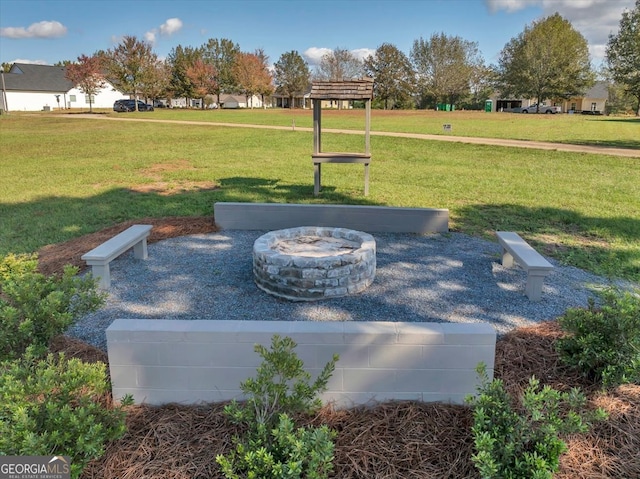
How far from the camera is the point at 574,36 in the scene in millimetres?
56438

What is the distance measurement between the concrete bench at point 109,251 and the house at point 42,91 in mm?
65401

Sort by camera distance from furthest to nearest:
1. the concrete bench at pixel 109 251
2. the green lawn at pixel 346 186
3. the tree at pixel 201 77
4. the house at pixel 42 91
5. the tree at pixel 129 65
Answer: the tree at pixel 201 77, the house at pixel 42 91, the tree at pixel 129 65, the green lawn at pixel 346 186, the concrete bench at pixel 109 251

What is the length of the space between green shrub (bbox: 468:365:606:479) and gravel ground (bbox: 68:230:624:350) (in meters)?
1.51

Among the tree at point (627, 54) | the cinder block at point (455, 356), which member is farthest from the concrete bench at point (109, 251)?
the tree at point (627, 54)

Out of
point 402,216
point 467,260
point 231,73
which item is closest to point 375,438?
point 467,260

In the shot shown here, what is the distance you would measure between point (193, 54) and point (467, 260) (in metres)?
73.0

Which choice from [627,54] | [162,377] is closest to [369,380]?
[162,377]

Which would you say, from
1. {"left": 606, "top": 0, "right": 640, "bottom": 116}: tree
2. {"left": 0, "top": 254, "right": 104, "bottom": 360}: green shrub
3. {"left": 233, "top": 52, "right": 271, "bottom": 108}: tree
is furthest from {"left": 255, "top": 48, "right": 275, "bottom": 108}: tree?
{"left": 0, "top": 254, "right": 104, "bottom": 360}: green shrub

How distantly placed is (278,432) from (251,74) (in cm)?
6578

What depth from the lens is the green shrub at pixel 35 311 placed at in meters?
2.96

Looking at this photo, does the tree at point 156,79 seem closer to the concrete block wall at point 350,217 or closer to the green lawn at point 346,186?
the green lawn at point 346,186

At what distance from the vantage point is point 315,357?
3.04 metres

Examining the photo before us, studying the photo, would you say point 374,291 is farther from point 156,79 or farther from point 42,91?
point 42,91

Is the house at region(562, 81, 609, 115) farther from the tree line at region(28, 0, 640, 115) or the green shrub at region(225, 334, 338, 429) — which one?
the green shrub at region(225, 334, 338, 429)
